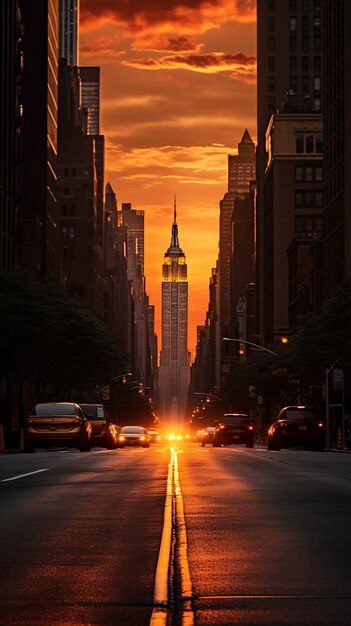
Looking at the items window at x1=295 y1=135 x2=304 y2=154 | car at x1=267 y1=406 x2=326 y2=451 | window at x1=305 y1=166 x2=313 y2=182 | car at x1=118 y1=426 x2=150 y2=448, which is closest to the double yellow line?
car at x1=267 y1=406 x2=326 y2=451

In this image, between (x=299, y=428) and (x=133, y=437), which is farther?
(x=133, y=437)

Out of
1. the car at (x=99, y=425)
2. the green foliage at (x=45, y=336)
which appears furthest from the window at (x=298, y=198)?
the car at (x=99, y=425)

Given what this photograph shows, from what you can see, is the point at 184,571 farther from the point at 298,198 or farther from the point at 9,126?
the point at 298,198

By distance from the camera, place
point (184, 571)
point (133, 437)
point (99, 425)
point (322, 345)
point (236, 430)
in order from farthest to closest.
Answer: point (322, 345) → point (133, 437) → point (236, 430) → point (99, 425) → point (184, 571)

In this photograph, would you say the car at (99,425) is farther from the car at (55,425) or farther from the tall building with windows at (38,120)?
the tall building with windows at (38,120)

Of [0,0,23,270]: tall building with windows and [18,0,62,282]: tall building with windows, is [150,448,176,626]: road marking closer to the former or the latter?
[0,0,23,270]: tall building with windows

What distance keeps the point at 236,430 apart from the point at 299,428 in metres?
14.1

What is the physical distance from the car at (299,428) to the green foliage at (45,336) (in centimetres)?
2439

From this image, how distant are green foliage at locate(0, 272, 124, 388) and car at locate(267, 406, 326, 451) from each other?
80.0ft

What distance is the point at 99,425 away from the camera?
6069 centimetres

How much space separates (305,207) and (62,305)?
105 m

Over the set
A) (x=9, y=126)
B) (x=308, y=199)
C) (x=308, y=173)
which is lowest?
(x=9, y=126)

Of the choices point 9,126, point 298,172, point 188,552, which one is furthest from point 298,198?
point 188,552

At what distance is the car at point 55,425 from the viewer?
46.1 m
